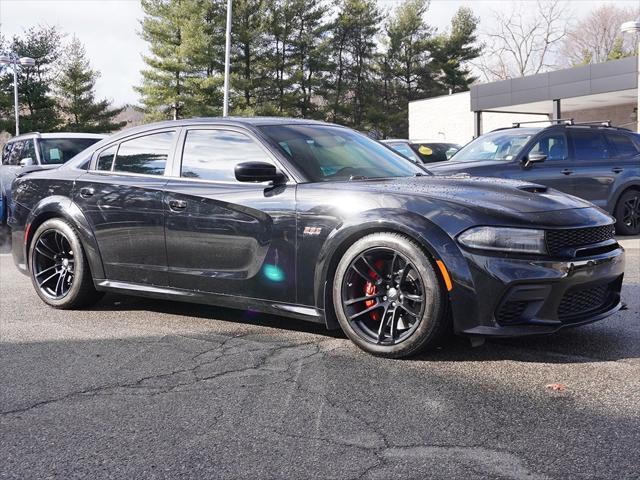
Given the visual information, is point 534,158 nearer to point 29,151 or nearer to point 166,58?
point 29,151

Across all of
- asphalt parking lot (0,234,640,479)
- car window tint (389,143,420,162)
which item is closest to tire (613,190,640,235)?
car window tint (389,143,420,162)

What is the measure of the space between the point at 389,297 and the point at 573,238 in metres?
1.08

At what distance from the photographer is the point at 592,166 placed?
33.4 ft

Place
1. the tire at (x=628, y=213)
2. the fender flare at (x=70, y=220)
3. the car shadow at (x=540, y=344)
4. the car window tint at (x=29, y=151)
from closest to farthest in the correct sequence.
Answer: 1. the car shadow at (x=540, y=344)
2. the fender flare at (x=70, y=220)
3. the tire at (x=628, y=213)
4. the car window tint at (x=29, y=151)

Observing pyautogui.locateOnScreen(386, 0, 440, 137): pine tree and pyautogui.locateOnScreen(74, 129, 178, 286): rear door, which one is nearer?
pyautogui.locateOnScreen(74, 129, 178, 286): rear door

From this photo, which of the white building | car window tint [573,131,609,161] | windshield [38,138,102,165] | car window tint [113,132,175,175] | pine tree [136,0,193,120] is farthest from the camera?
pine tree [136,0,193,120]

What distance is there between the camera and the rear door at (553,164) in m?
9.77

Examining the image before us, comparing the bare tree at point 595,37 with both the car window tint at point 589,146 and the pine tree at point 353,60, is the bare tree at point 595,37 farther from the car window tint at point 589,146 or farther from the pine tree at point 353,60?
the car window tint at point 589,146

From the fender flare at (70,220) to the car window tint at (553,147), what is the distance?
21.9 ft

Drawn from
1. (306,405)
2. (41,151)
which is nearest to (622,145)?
(306,405)

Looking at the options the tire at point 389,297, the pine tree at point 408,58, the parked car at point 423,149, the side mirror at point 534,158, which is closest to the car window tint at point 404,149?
the parked car at point 423,149

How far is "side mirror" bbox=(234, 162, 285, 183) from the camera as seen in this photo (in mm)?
4320

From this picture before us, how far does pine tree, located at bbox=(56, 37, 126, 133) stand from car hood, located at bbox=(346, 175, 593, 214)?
1894 inches

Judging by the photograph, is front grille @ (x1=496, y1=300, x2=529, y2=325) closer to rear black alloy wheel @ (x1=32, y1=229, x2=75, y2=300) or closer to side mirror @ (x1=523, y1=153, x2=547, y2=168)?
rear black alloy wheel @ (x1=32, y1=229, x2=75, y2=300)
